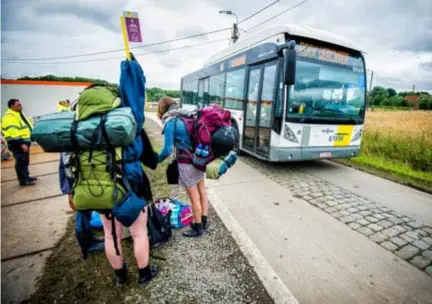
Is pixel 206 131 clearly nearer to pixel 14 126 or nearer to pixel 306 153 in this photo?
pixel 306 153

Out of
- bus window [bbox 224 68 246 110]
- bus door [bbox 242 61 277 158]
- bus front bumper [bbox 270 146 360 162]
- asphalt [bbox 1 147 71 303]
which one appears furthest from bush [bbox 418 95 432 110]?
asphalt [bbox 1 147 71 303]

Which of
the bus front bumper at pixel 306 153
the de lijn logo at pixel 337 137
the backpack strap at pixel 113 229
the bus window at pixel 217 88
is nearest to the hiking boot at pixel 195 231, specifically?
the backpack strap at pixel 113 229

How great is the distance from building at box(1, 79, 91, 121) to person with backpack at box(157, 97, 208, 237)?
13.1 m

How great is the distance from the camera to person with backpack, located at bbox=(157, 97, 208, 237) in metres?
2.59

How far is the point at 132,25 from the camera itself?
75.3 inches

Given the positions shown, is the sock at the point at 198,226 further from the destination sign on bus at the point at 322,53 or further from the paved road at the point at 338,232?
the destination sign on bus at the point at 322,53

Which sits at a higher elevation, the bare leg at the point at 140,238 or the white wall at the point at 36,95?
the white wall at the point at 36,95

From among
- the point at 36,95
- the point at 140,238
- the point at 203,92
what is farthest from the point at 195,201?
the point at 36,95

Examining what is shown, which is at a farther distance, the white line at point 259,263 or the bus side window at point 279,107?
the bus side window at point 279,107

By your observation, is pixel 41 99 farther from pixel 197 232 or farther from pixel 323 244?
pixel 323 244

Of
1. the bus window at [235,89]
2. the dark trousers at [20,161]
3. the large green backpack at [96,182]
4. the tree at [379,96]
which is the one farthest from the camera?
the tree at [379,96]

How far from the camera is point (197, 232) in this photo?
10.1ft

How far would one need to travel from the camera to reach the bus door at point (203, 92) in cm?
1015

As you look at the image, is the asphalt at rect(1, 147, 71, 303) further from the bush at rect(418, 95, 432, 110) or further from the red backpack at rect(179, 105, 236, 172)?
the bush at rect(418, 95, 432, 110)
